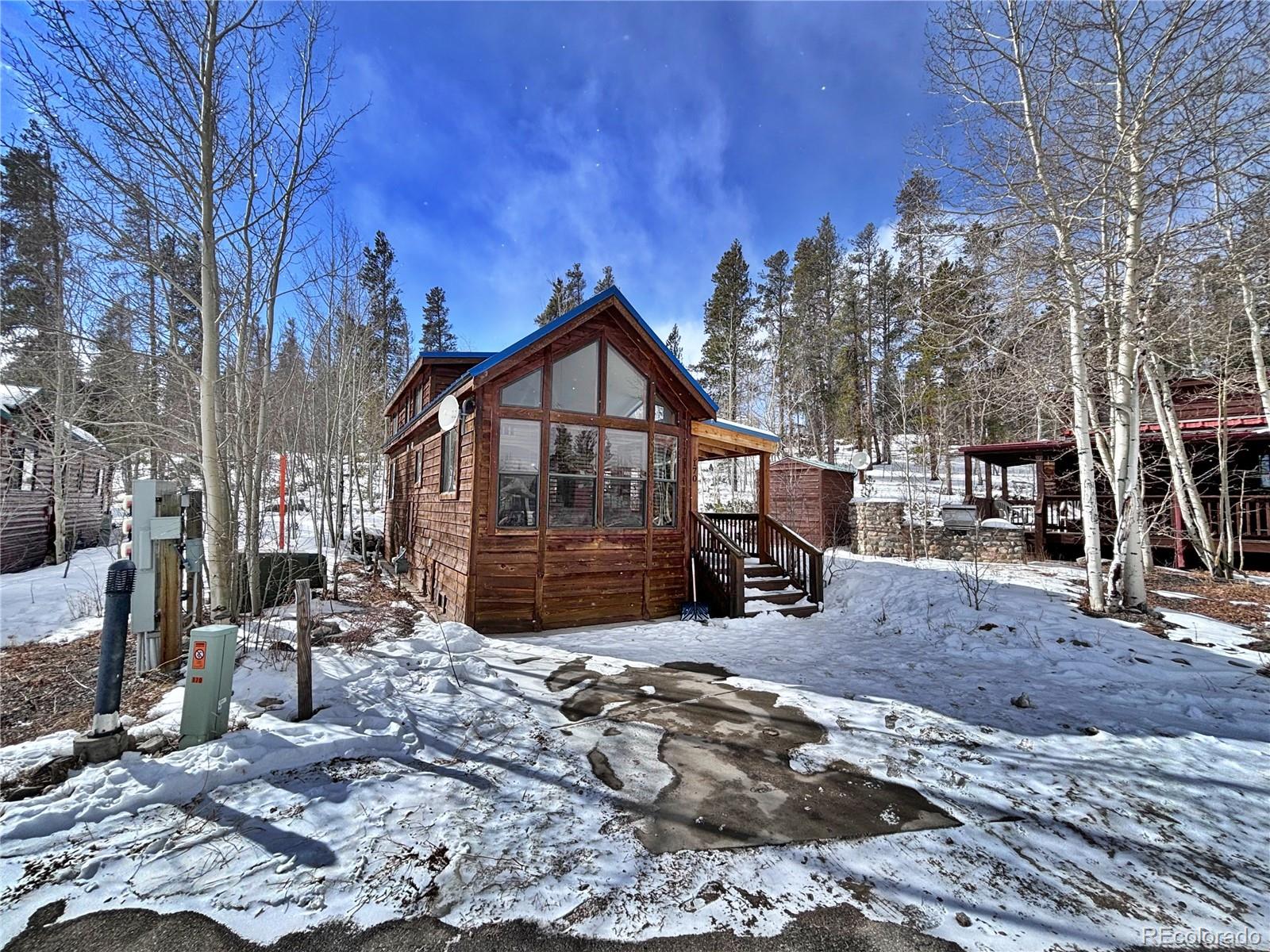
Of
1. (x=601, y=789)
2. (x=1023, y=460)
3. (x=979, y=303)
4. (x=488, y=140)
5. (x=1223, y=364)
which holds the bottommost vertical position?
(x=601, y=789)

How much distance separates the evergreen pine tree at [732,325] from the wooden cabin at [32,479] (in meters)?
23.4

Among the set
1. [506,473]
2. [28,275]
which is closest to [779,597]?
[506,473]

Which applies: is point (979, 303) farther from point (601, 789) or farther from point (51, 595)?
point (51, 595)

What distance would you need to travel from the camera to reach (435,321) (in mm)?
32188

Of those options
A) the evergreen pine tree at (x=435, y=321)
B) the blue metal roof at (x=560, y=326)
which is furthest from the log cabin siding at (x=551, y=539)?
the evergreen pine tree at (x=435, y=321)

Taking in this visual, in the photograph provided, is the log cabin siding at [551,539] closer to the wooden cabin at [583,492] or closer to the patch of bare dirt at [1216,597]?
the wooden cabin at [583,492]

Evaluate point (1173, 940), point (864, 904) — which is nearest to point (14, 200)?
point (864, 904)

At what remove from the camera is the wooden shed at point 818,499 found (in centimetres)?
1653

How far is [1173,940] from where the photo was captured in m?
1.97

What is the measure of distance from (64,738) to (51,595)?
336 inches

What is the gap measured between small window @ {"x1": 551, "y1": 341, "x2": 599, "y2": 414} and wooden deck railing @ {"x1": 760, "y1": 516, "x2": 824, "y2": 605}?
14.9 feet

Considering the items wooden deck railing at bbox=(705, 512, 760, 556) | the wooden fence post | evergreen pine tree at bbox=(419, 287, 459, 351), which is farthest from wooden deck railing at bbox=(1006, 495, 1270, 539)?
evergreen pine tree at bbox=(419, 287, 459, 351)

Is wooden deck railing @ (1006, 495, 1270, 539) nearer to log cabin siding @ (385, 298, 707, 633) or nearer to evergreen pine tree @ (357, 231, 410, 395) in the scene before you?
log cabin siding @ (385, 298, 707, 633)

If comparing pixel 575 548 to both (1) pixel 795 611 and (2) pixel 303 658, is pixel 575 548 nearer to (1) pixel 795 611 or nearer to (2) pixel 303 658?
(2) pixel 303 658
